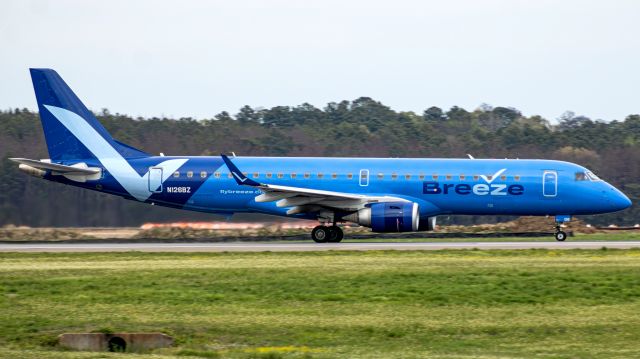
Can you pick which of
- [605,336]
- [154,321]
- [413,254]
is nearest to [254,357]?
[154,321]

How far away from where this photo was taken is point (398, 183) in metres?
37.9

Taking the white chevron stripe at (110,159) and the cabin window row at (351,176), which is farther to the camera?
the white chevron stripe at (110,159)

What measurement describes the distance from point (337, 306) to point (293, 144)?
53.4 meters

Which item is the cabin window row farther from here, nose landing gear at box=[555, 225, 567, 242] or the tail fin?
the tail fin

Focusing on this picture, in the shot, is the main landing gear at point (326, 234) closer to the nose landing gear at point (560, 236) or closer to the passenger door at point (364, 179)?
the passenger door at point (364, 179)

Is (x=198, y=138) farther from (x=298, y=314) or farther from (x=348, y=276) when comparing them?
(x=298, y=314)

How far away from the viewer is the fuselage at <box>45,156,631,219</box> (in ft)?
124

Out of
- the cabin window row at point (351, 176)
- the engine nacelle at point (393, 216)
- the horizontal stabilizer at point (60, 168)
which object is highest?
the horizontal stabilizer at point (60, 168)

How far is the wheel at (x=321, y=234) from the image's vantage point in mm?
37750

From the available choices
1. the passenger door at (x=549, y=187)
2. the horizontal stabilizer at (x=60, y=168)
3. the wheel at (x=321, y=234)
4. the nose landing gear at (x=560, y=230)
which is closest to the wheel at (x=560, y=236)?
the nose landing gear at (x=560, y=230)

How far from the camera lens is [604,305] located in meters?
20.1

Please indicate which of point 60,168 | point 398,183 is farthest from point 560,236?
point 60,168

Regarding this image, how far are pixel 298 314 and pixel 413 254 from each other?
1196 centimetres

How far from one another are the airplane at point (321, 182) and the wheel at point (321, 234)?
0.12 feet
